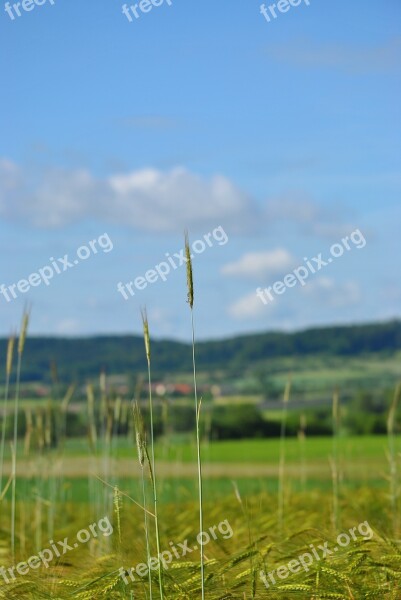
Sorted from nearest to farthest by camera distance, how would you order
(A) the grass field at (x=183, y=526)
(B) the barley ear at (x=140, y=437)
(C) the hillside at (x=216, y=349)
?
(B) the barley ear at (x=140, y=437)
(A) the grass field at (x=183, y=526)
(C) the hillside at (x=216, y=349)

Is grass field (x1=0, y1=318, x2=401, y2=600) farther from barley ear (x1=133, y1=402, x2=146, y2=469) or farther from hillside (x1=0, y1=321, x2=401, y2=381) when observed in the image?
hillside (x1=0, y1=321, x2=401, y2=381)

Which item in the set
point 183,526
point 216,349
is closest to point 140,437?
point 183,526

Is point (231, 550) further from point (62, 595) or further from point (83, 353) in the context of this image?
point (83, 353)

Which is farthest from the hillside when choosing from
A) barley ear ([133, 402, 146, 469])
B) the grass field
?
barley ear ([133, 402, 146, 469])

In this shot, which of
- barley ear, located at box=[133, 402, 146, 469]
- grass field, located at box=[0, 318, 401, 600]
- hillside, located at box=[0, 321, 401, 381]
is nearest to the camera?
barley ear, located at box=[133, 402, 146, 469]

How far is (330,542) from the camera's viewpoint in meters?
3.82

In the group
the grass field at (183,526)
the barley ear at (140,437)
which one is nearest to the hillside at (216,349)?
the grass field at (183,526)

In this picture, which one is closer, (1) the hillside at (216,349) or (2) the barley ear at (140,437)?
(2) the barley ear at (140,437)

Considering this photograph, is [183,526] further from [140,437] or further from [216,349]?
[216,349]

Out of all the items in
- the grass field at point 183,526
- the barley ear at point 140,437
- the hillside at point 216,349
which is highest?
the hillside at point 216,349

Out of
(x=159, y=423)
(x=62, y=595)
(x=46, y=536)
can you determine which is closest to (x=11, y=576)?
(x=62, y=595)

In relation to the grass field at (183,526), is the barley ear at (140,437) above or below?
above

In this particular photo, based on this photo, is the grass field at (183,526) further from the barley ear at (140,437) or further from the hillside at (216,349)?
the hillside at (216,349)

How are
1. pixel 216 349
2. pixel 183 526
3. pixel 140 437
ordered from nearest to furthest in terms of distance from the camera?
pixel 140 437, pixel 183 526, pixel 216 349
